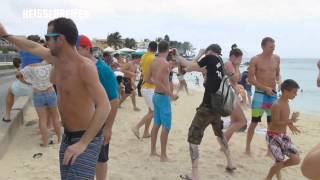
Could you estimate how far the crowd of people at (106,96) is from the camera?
315 cm

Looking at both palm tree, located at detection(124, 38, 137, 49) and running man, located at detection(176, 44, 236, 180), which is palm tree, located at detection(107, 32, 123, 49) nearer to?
palm tree, located at detection(124, 38, 137, 49)

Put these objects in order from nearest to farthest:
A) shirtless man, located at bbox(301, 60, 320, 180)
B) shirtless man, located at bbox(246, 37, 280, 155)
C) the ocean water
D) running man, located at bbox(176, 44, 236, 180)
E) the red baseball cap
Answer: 1. shirtless man, located at bbox(301, 60, 320, 180)
2. the red baseball cap
3. running man, located at bbox(176, 44, 236, 180)
4. shirtless man, located at bbox(246, 37, 280, 155)
5. the ocean water

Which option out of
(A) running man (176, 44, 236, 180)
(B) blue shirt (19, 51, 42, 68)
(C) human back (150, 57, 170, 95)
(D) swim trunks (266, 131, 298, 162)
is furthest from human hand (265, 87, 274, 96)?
(B) blue shirt (19, 51, 42, 68)

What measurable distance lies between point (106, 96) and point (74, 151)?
0.45 m

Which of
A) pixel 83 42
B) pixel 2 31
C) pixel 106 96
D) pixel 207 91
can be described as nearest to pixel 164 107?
pixel 207 91

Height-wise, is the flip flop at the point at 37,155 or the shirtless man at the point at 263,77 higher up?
the shirtless man at the point at 263,77

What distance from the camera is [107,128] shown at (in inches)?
170

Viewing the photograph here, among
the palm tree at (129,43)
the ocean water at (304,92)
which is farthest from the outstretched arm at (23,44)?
the palm tree at (129,43)

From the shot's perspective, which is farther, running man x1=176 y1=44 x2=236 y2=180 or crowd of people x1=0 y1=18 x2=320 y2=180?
running man x1=176 y1=44 x2=236 y2=180

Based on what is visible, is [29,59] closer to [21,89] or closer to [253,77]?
[21,89]

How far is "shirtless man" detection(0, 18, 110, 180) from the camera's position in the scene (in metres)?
3.12

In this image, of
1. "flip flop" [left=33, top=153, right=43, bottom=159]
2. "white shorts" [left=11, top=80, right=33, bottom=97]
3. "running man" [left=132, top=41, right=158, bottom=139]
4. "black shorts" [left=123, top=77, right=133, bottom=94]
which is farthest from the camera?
"black shorts" [left=123, top=77, right=133, bottom=94]

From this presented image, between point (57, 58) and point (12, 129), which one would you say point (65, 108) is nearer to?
point (57, 58)

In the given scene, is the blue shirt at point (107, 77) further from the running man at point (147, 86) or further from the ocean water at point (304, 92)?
the ocean water at point (304, 92)
